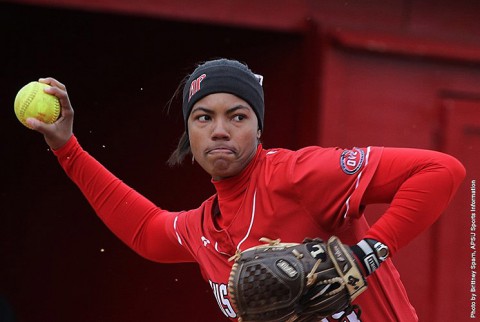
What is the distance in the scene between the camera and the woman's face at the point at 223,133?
3225mm

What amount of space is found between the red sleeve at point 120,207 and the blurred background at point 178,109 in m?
1.03

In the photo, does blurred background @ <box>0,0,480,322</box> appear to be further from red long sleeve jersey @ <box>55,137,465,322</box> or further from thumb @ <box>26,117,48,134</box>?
red long sleeve jersey @ <box>55,137,465,322</box>

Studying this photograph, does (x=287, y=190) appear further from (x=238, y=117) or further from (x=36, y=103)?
(x=36, y=103)

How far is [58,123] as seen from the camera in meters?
3.71

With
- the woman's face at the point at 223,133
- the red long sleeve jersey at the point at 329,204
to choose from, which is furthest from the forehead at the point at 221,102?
the red long sleeve jersey at the point at 329,204

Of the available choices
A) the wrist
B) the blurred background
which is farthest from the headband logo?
the blurred background

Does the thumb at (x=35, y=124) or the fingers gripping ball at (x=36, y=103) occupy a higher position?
the fingers gripping ball at (x=36, y=103)

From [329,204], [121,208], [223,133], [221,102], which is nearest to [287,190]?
[329,204]

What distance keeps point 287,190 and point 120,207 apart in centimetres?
101

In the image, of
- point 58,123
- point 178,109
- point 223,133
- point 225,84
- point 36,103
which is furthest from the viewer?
point 178,109

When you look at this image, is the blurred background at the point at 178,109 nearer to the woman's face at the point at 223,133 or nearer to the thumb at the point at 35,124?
the thumb at the point at 35,124

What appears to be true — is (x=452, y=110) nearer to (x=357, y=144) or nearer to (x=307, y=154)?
(x=357, y=144)

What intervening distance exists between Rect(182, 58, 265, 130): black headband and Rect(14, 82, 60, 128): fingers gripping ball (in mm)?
577

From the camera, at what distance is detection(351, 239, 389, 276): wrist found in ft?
9.38
